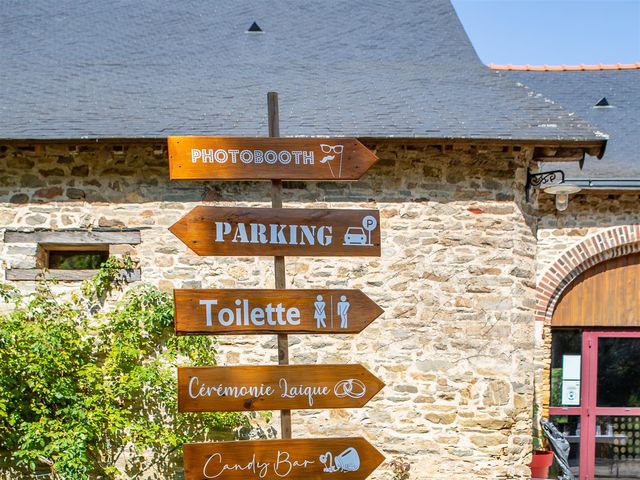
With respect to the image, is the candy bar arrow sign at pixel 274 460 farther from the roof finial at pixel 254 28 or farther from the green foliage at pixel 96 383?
the roof finial at pixel 254 28

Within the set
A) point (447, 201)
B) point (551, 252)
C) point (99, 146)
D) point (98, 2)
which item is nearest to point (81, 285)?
point (99, 146)

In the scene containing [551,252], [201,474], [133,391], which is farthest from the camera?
[551,252]

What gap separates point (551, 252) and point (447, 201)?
9.38 ft

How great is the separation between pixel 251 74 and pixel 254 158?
4.23 meters

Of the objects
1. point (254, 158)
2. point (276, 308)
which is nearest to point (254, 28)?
point (254, 158)

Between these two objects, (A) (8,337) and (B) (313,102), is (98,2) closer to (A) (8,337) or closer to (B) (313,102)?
(B) (313,102)

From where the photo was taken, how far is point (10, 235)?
252 inches

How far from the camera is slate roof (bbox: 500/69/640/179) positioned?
875 centimetres

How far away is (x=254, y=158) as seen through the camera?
146 inches

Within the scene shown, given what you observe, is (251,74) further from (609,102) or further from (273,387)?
(609,102)

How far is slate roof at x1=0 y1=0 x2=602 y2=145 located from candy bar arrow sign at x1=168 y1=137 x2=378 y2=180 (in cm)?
260

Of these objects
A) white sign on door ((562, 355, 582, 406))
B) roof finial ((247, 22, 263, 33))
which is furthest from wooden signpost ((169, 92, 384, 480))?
white sign on door ((562, 355, 582, 406))

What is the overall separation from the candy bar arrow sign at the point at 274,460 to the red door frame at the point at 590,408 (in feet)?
20.8

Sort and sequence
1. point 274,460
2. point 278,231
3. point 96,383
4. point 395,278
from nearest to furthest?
point 274,460, point 278,231, point 96,383, point 395,278
